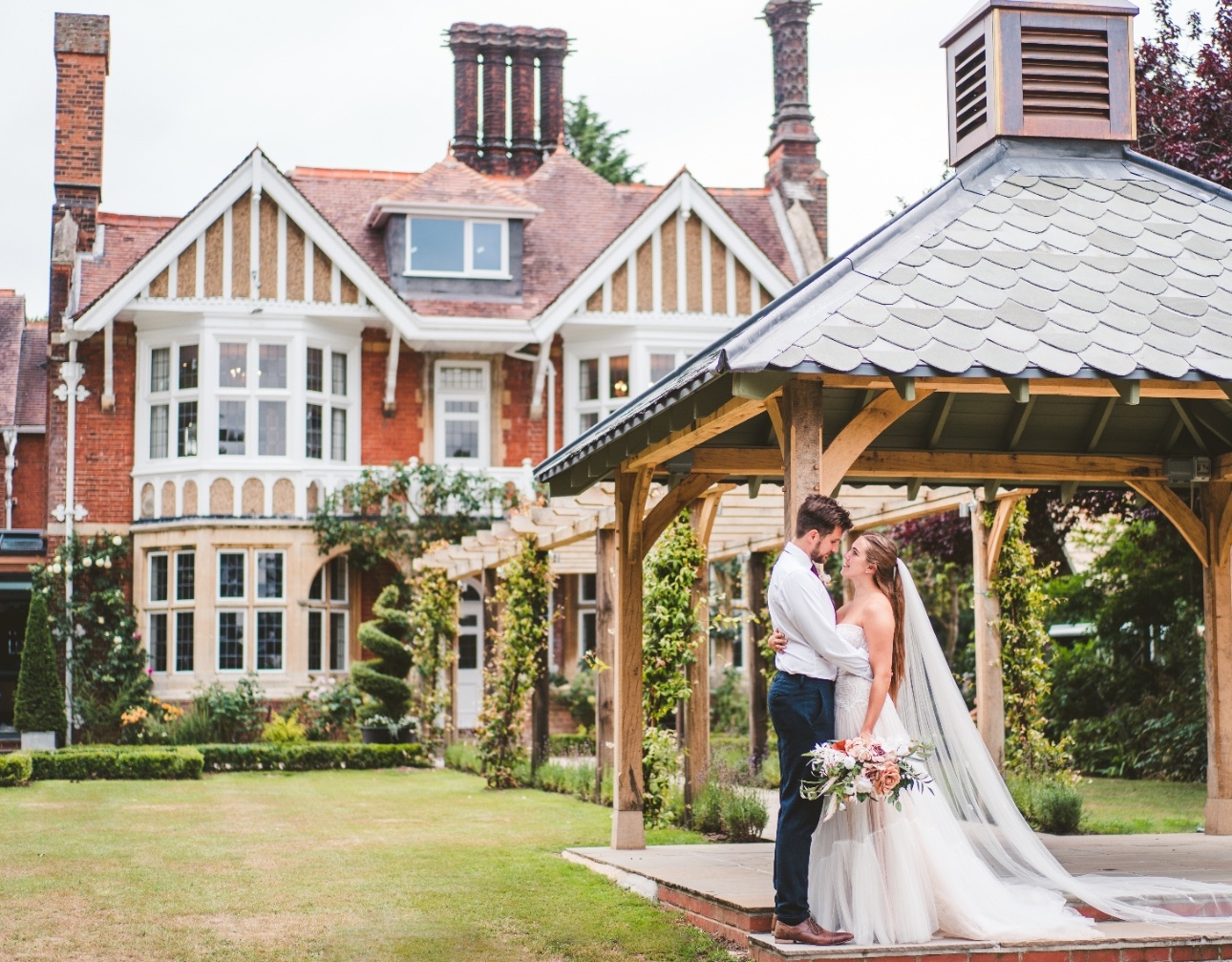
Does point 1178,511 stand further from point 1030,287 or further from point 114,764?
point 114,764

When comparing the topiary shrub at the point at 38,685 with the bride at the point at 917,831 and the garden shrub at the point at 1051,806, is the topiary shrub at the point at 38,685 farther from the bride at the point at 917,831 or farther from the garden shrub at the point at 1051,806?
the bride at the point at 917,831

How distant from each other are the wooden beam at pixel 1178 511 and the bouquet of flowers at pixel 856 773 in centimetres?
481

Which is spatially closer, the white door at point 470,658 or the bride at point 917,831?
the bride at point 917,831

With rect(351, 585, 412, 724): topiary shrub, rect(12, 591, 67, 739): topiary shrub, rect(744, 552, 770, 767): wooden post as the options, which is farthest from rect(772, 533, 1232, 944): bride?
rect(12, 591, 67, 739): topiary shrub

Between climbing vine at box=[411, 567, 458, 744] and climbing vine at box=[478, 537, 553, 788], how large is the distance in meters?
3.40

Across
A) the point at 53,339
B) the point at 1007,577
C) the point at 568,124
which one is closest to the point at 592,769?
the point at 1007,577

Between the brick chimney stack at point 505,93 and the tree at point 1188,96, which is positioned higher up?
the brick chimney stack at point 505,93

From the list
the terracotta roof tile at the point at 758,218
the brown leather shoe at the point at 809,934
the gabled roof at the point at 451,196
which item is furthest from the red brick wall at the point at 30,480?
the brown leather shoe at the point at 809,934

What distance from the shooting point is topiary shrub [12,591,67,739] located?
72.0 feet

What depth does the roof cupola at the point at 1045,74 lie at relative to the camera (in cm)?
960

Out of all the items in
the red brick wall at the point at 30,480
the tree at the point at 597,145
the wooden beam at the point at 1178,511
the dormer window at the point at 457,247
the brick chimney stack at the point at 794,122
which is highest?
the tree at the point at 597,145

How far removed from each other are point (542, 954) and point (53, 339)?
1878 centimetres

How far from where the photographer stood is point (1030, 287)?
25.4 ft

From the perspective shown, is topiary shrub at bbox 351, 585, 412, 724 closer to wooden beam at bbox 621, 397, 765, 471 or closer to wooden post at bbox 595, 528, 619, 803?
wooden post at bbox 595, 528, 619, 803
